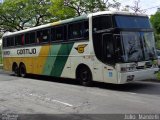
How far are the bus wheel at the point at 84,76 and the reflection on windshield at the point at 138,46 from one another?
2.34m

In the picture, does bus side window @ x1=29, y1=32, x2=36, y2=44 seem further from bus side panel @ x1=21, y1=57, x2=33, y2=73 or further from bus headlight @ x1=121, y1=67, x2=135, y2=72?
bus headlight @ x1=121, y1=67, x2=135, y2=72

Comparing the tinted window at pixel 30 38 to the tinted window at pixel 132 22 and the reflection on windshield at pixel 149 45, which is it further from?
the reflection on windshield at pixel 149 45

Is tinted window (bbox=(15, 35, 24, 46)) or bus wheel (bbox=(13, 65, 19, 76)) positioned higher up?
tinted window (bbox=(15, 35, 24, 46))

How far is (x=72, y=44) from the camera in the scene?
54.1 ft

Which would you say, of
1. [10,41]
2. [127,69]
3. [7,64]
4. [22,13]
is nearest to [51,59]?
[127,69]

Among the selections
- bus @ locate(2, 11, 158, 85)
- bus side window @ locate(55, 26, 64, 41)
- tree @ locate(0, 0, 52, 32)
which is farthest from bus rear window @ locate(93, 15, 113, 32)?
tree @ locate(0, 0, 52, 32)

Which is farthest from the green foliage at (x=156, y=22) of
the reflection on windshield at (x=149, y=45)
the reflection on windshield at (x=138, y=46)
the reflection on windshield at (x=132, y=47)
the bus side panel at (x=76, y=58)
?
the reflection on windshield at (x=132, y=47)

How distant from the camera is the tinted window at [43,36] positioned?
18.7 metres

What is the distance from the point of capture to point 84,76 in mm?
15969

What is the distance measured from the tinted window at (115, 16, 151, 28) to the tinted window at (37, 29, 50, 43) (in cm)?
545

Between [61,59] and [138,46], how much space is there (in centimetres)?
469

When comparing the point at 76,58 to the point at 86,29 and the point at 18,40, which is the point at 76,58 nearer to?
the point at 86,29

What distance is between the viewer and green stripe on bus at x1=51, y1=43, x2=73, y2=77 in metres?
17.0

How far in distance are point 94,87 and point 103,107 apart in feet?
16.2
